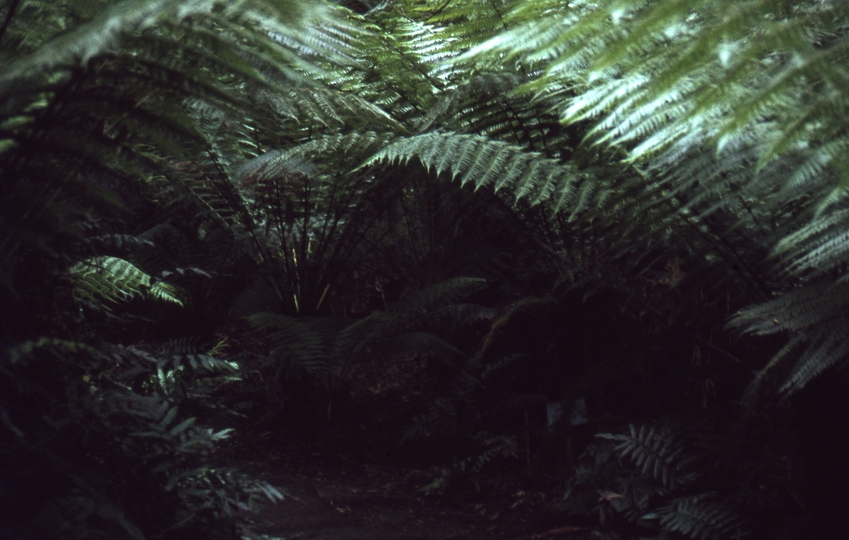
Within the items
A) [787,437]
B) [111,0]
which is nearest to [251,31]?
[111,0]

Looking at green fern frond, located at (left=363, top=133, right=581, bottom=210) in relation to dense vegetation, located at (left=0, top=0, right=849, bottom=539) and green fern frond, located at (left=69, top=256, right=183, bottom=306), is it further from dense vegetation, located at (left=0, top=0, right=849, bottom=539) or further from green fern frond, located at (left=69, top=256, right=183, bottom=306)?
green fern frond, located at (left=69, top=256, right=183, bottom=306)

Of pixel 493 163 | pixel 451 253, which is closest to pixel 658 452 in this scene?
pixel 493 163

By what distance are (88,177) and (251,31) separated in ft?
1.25

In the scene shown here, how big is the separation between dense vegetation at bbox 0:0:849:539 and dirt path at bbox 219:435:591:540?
3.8 inches

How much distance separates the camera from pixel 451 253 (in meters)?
3.04

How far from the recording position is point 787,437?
1.66 meters

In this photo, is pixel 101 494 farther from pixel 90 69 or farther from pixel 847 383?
pixel 847 383

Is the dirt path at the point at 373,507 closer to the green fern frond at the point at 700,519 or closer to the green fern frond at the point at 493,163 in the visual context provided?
the green fern frond at the point at 700,519

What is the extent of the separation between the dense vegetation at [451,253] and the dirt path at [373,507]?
96mm

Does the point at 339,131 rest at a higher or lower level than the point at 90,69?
lower

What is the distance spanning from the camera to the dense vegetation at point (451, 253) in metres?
0.99

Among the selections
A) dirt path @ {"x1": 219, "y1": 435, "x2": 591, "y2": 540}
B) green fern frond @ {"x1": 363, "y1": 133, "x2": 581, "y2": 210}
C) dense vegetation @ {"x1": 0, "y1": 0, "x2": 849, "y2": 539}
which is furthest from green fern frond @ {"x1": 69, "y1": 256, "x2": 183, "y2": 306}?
green fern frond @ {"x1": 363, "y1": 133, "x2": 581, "y2": 210}

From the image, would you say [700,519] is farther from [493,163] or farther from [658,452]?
[493,163]

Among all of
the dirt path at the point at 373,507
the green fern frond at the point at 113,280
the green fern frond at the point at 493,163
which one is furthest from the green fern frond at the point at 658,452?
the green fern frond at the point at 113,280
